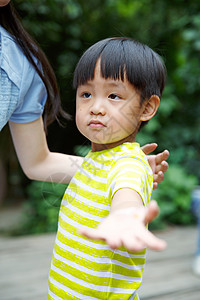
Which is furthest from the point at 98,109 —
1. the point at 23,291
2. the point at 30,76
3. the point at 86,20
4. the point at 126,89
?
the point at 86,20

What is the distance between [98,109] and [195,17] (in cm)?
335

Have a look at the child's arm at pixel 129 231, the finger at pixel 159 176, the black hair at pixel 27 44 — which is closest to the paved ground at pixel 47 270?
the finger at pixel 159 176

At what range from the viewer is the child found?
0.87 m

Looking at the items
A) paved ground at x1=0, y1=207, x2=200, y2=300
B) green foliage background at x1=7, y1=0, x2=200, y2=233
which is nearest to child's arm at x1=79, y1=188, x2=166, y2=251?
paved ground at x1=0, y1=207, x2=200, y2=300

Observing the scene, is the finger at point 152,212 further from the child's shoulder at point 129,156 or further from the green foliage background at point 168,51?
the green foliage background at point 168,51

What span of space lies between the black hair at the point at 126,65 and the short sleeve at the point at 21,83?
24cm

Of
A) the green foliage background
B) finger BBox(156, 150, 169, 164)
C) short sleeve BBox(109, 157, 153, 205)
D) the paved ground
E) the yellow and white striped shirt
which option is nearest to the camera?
short sleeve BBox(109, 157, 153, 205)

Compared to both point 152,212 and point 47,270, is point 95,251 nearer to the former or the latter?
point 152,212

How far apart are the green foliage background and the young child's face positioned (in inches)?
96.3

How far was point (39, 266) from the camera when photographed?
2.36 m

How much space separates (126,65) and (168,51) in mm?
2716

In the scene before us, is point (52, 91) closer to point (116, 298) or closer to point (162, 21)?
point (116, 298)

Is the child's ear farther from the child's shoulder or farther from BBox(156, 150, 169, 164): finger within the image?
BBox(156, 150, 169, 164): finger

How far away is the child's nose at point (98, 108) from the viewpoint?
866mm
